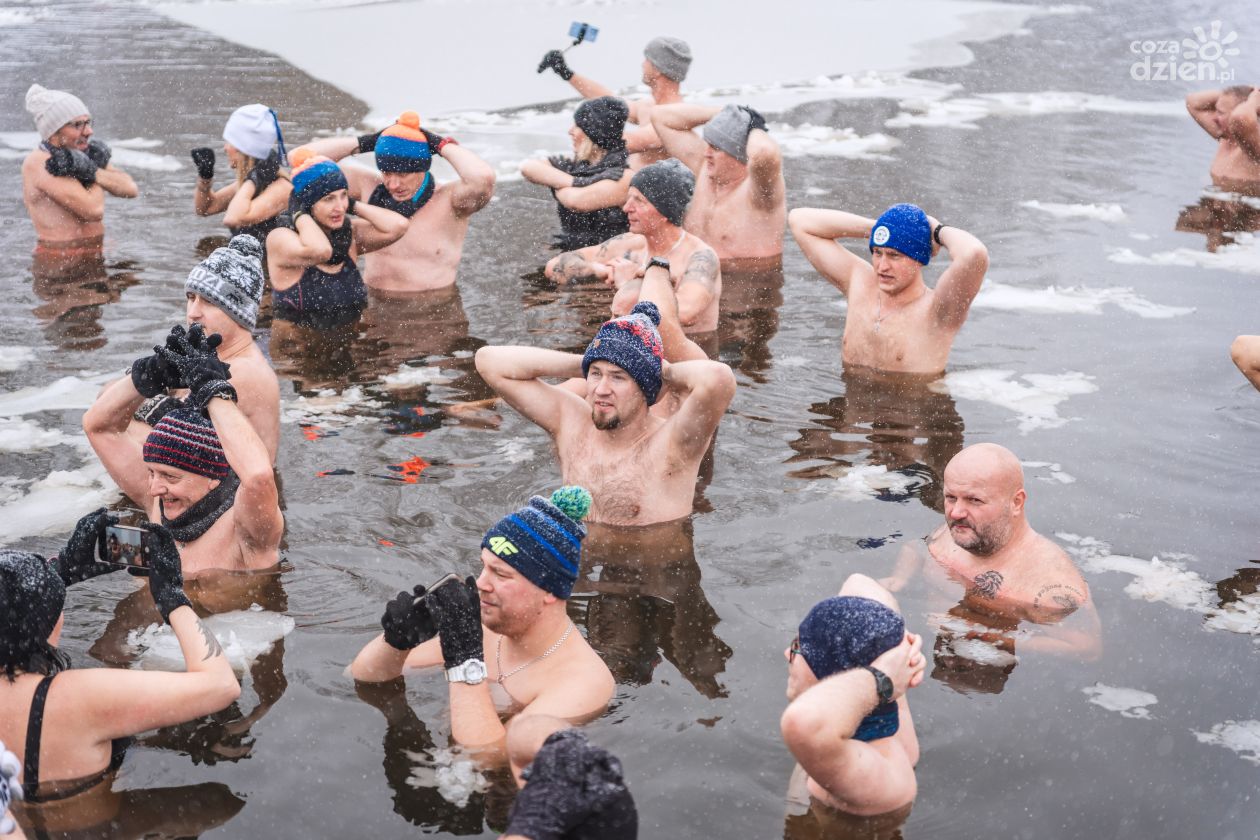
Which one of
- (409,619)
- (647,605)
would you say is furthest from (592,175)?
(409,619)

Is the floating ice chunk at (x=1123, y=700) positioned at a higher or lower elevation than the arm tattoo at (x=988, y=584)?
lower

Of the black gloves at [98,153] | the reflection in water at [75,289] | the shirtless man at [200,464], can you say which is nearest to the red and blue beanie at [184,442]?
the shirtless man at [200,464]

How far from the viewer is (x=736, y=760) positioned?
469 cm

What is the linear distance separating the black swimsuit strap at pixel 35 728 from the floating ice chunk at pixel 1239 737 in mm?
3892

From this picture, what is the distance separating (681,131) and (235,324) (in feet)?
19.1

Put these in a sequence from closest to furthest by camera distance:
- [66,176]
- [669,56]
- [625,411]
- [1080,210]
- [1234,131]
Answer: [625,411]
[66,176]
[669,56]
[1080,210]
[1234,131]

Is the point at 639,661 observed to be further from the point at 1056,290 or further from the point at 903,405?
the point at 1056,290

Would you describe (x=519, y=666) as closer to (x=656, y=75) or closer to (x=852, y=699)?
(x=852, y=699)

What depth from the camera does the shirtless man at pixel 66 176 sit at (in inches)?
398

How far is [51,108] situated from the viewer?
10039mm

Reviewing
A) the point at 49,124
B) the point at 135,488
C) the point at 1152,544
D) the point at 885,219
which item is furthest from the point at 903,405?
the point at 49,124

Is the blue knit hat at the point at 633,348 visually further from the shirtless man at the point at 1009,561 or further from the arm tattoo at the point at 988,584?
the arm tattoo at the point at 988,584

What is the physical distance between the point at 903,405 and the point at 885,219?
3.68ft

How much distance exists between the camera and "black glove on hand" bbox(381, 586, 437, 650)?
442 centimetres
